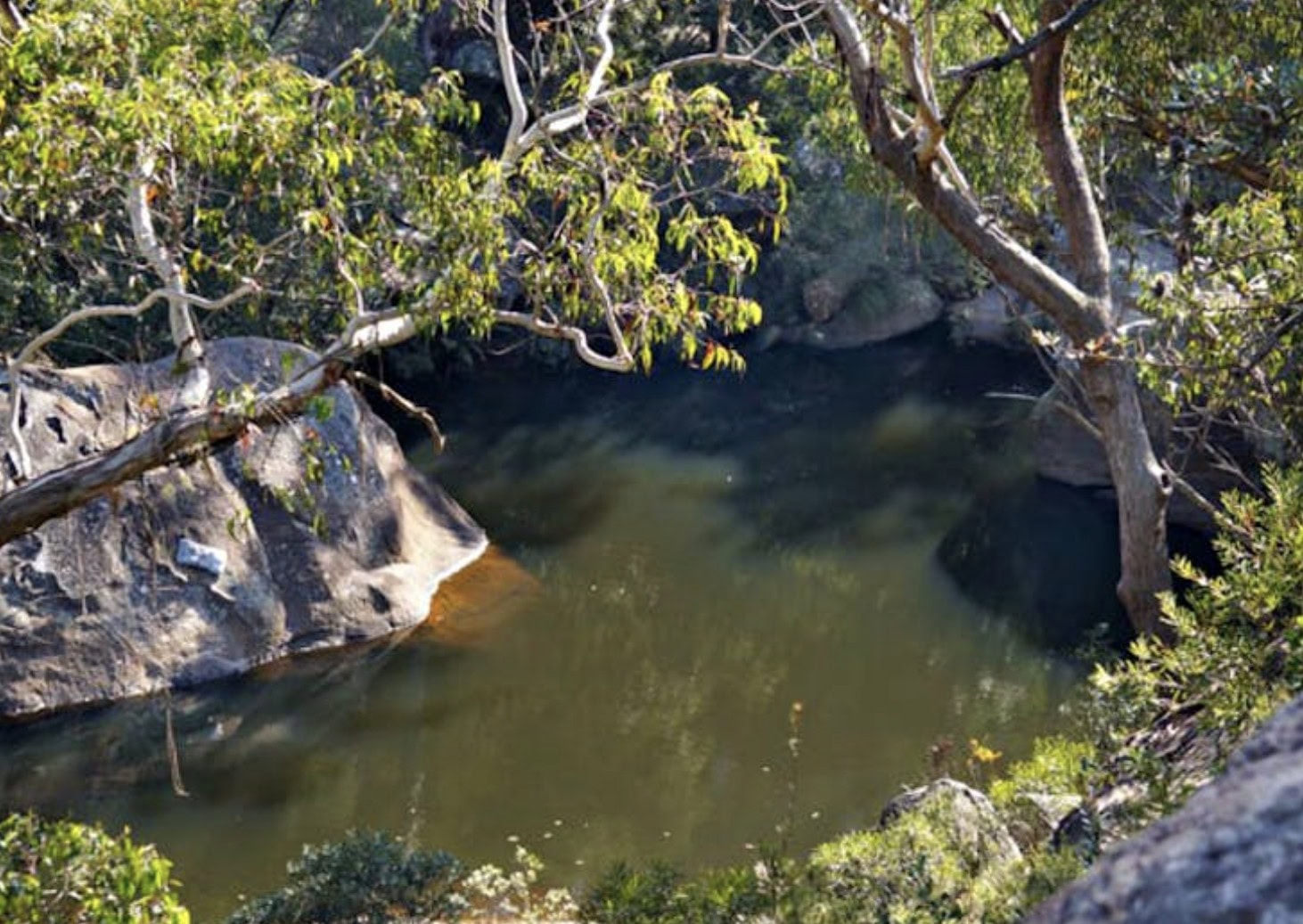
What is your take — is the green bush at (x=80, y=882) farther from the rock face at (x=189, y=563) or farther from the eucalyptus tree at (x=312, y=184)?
the rock face at (x=189, y=563)

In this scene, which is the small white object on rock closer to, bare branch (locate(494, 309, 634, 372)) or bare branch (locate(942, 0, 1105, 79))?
bare branch (locate(494, 309, 634, 372))

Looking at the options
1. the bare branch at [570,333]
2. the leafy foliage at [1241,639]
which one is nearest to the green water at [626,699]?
the bare branch at [570,333]

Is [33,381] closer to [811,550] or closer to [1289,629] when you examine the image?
[811,550]

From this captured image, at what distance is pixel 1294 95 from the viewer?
9.48m

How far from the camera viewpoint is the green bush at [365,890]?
796cm

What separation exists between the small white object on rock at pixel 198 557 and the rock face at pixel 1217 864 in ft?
43.6

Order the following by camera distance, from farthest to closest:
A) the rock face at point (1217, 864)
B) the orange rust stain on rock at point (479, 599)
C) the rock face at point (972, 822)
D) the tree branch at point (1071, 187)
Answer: the orange rust stain on rock at point (479, 599)
the tree branch at point (1071, 187)
the rock face at point (972, 822)
the rock face at point (1217, 864)

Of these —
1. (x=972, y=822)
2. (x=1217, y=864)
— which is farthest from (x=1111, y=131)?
(x=1217, y=864)

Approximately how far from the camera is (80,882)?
5996 millimetres

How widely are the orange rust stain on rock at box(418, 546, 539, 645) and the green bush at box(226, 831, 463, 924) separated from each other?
22.7 ft

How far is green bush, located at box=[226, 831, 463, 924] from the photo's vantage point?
796 centimetres

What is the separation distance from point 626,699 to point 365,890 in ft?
21.4

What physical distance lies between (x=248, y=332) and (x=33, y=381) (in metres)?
5.11

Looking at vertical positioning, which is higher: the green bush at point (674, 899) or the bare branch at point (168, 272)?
the bare branch at point (168, 272)
